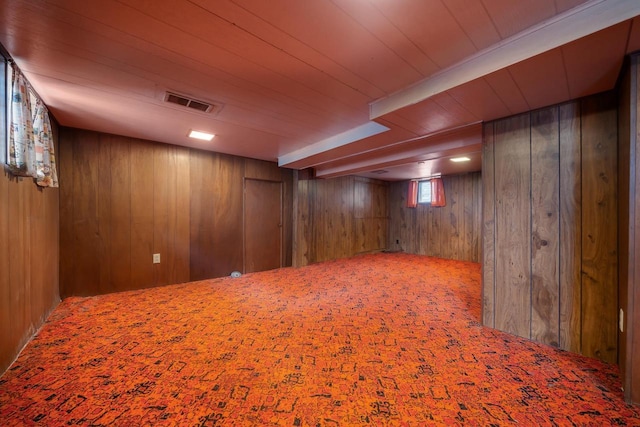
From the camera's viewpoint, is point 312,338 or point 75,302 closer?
point 312,338

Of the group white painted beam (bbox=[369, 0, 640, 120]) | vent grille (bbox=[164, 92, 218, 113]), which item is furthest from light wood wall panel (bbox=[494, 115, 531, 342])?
vent grille (bbox=[164, 92, 218, 113])

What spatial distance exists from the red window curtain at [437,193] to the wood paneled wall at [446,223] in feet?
0.83

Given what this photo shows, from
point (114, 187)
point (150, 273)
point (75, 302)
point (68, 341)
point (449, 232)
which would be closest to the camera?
point (68, 341)

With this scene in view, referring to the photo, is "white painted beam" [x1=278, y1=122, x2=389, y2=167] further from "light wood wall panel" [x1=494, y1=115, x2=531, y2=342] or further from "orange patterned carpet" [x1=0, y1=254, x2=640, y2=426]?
"orange patterned carpet" [x1=0, y1=254, x2=640, y2=426]

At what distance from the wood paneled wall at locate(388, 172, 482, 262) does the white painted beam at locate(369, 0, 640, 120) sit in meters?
4.55

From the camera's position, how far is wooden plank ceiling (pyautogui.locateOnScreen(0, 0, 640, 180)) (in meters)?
1.16

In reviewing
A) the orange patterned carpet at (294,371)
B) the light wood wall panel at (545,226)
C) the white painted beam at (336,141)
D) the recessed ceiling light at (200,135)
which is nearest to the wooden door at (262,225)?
the white painted beam at (336,141)

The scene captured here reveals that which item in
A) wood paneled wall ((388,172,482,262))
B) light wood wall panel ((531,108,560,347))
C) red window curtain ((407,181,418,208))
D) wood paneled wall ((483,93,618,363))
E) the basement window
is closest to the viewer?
wood paneled wall ((483,93,618,363))

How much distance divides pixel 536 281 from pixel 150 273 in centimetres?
432

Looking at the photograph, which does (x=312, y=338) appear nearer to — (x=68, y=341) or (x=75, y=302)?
(x=68, y=341)

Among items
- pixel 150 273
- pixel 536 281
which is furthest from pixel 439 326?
pixel 150 273

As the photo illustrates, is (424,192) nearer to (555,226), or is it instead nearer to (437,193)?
(437,193)

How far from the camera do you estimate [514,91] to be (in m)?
1.66

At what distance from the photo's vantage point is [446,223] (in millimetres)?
5852
